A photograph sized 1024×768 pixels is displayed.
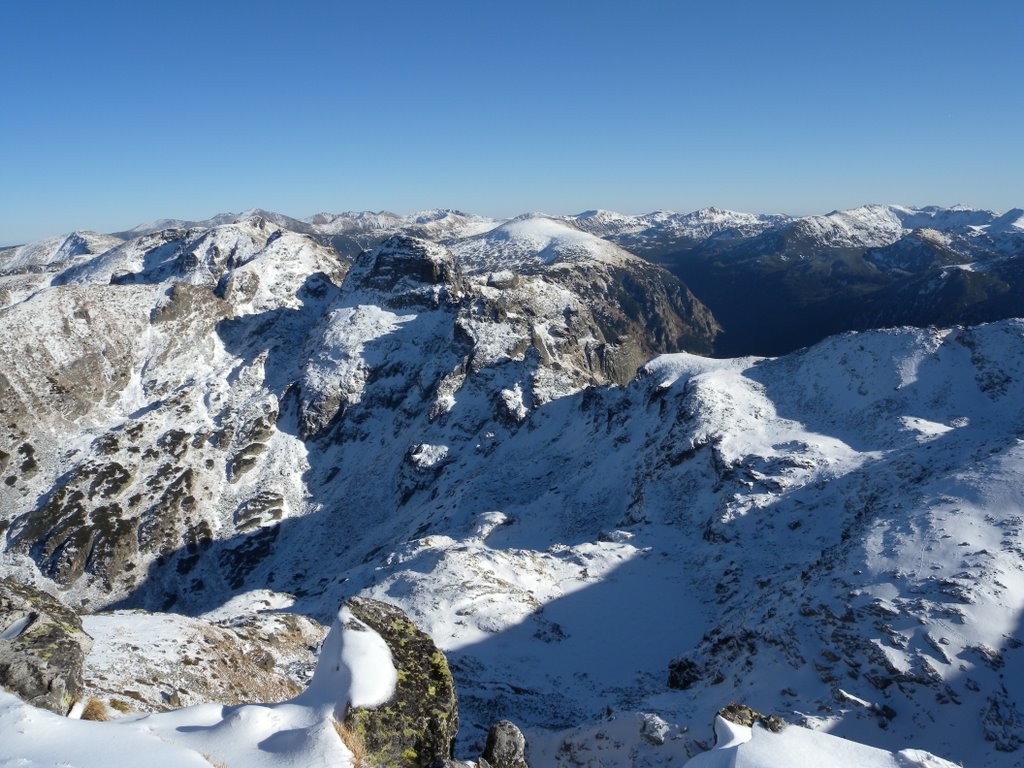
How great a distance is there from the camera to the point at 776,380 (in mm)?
58500

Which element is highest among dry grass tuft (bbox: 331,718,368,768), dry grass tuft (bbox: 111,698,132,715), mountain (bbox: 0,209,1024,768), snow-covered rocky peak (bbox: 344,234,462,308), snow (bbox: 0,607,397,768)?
snow-covered rocky peak (bbox: 344,234,462,308)

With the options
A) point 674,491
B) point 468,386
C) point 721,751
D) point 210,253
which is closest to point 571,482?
point 674,491

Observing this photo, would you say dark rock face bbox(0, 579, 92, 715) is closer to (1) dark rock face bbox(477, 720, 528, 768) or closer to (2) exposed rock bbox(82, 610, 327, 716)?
(2) exposed rock bbox(82, 610, 327, 716)

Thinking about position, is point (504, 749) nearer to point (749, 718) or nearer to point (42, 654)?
point (749, 718)

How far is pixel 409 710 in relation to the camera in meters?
11.1

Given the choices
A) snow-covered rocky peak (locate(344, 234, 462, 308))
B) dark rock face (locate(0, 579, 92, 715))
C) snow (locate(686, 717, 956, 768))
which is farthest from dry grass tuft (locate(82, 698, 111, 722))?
snow-covered rocky peak (locate(344, 234, 462, 308))

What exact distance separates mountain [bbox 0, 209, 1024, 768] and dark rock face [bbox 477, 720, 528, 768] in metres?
4.48

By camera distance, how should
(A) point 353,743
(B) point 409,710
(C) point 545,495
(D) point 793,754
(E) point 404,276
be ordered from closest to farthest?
(A) point 353,743 < (D) point 793,754 < (B) point 409,710 < (C) point 545,495 < (E) point 404,276

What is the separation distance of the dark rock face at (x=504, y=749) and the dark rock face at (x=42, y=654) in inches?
311

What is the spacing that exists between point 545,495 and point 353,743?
165 feet

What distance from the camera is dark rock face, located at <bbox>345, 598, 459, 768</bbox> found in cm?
1025

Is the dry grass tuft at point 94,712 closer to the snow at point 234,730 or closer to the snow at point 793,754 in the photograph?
the snow at point 234,730

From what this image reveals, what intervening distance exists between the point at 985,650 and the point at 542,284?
13796 cm

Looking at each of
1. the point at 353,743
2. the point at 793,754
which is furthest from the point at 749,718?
the point at 353,743
